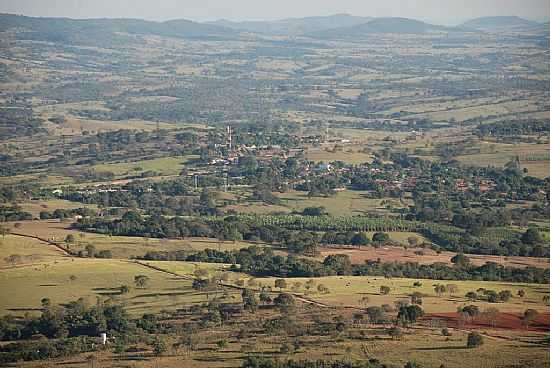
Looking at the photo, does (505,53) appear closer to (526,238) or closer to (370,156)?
(370,156)

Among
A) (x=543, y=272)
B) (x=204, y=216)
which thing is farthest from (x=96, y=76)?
(x=543, y=272)

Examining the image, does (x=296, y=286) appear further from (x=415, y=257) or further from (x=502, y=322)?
(x=415, y=257)

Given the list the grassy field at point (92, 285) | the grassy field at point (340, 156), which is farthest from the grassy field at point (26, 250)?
the grassy field at point (340, 156)

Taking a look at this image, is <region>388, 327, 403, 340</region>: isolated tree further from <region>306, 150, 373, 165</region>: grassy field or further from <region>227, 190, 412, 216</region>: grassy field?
<region>306, 150, 373, 165</region>: grassy field

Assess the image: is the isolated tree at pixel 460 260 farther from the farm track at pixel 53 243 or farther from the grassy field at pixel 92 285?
the farm track at pixel 53 243

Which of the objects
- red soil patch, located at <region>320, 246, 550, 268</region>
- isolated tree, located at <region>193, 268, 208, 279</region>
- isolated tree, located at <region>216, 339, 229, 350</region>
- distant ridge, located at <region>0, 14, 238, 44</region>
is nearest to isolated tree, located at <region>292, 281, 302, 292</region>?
isolated tree, located at <region>193, 268, 208, 279</region>
